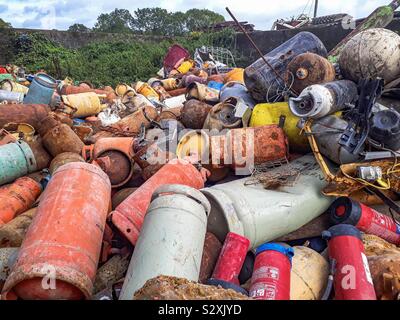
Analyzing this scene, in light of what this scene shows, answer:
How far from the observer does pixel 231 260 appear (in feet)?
6.48

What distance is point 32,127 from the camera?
3904 mm

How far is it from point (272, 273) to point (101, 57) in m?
12.1

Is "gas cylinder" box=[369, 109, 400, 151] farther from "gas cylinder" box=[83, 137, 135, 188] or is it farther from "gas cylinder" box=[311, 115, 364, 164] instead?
"gas cylinder" box=[83, 137, 135, 188]

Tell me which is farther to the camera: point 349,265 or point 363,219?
point 363,219

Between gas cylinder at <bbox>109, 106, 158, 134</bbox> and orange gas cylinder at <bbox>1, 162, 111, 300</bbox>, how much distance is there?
5.93 feet

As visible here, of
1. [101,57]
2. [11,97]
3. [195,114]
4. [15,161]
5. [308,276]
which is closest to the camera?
[308,276]

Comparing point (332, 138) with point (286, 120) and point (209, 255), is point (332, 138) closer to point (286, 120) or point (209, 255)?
point (286, 120)

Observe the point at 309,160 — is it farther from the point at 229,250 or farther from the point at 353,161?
the point at 229,250

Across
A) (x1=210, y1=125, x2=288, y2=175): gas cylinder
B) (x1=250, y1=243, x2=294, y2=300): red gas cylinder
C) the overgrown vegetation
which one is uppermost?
the overgrown vegetation

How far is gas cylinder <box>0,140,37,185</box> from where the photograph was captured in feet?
10.0

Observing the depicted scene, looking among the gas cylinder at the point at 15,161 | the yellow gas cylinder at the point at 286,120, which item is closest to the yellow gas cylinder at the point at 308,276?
the yellow gas cylinder at the point at 286,120

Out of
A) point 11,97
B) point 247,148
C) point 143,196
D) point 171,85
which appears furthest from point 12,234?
point 171,85

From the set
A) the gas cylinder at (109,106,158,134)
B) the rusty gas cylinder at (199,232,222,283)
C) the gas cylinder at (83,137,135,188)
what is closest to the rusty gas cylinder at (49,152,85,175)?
the gas cylinder at (83,137,135,188)
